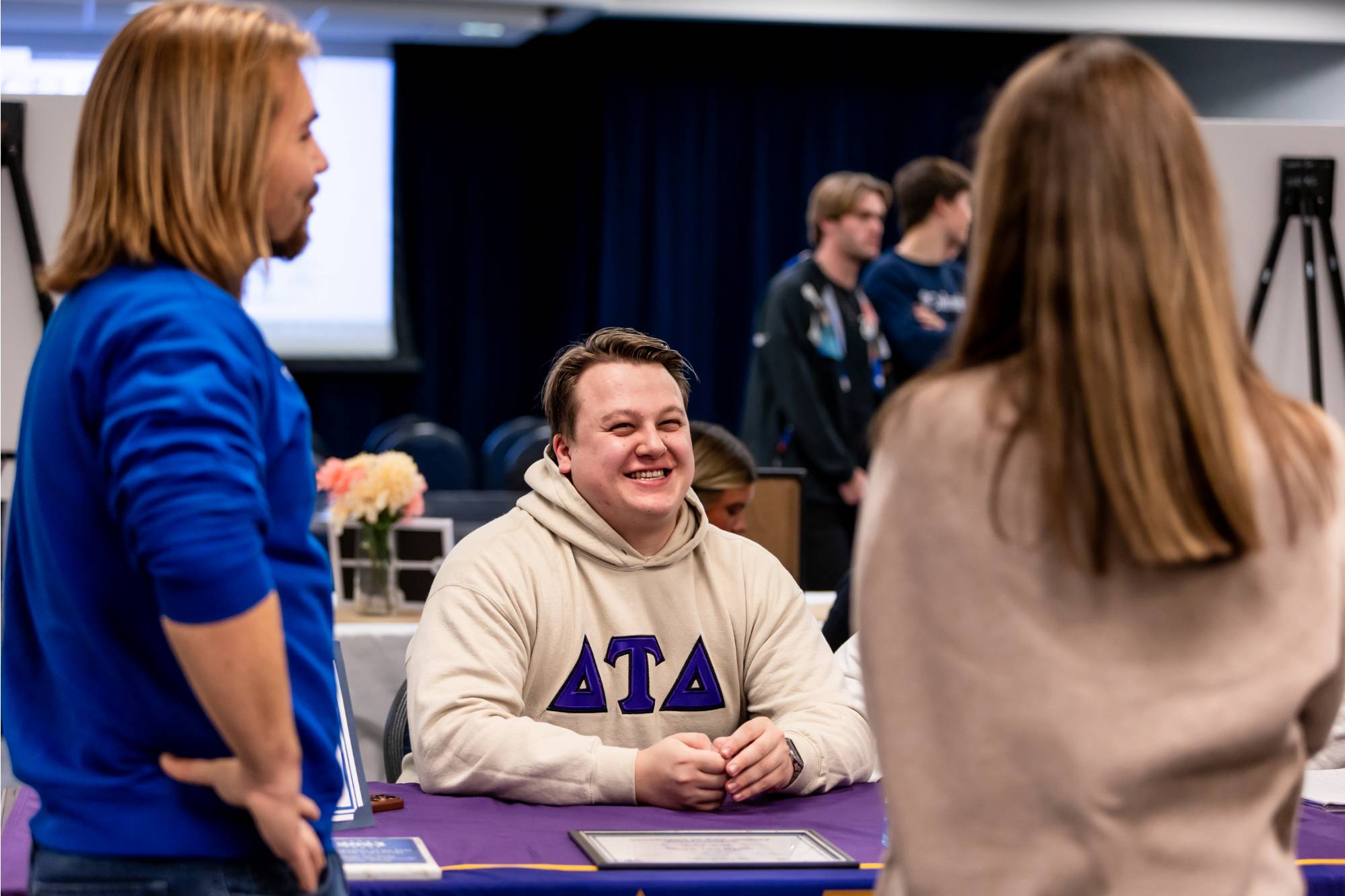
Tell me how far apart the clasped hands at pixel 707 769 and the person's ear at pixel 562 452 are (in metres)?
0.49

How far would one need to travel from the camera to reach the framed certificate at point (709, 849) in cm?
149

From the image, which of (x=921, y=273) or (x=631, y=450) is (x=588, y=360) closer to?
(x=631, y=450)

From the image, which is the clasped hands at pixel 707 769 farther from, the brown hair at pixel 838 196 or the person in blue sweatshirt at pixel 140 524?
the brown hair at pixel 838 196

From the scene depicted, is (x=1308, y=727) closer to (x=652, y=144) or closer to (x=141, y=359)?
(x=141, y=359)

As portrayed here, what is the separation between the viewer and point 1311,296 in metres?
3.16

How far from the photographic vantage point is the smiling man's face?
6.69 ft

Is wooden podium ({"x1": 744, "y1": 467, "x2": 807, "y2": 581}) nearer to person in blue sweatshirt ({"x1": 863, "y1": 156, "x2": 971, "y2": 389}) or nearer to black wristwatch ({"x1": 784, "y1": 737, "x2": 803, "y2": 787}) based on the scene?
black wristwatch ({"x1": 784, "y1": 737, "x2": 803, "y2": 787})

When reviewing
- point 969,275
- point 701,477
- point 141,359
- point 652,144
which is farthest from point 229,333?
point 652,144

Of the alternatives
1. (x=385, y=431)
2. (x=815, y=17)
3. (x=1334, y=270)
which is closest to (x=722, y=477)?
(x=1334, y=270)

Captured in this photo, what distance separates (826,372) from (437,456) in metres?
2.56

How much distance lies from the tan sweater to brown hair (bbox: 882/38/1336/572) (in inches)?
0.9

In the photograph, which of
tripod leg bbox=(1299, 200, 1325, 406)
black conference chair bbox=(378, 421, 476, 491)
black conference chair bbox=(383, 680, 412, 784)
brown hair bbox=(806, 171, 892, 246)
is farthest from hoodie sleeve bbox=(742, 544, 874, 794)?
black conference chair bbox=(378, 421, 476, 491)

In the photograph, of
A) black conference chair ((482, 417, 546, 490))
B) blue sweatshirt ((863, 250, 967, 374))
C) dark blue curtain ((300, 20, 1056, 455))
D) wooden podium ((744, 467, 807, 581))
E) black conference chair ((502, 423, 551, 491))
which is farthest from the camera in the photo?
dark blue curtain ((300, 20, 1056, 455))

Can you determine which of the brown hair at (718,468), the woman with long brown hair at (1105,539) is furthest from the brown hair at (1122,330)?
the brown hair at (718,468)
